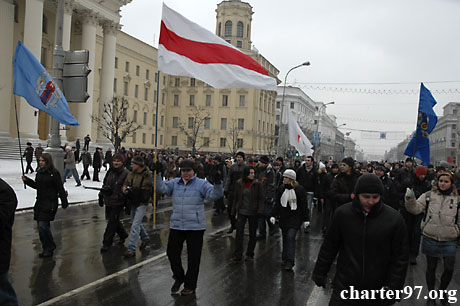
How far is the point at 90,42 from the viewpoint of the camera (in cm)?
3862

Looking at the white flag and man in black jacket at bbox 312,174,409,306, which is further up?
the white flag

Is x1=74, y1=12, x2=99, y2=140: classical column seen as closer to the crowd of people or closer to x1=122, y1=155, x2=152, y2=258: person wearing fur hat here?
the crowd of people

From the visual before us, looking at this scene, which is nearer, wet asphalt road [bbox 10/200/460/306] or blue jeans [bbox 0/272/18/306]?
blue jeans [bbox 0/272/18/306]

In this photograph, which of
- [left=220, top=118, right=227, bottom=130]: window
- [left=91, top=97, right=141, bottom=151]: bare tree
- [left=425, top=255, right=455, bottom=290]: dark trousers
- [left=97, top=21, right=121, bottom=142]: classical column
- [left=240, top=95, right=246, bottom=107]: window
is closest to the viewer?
[left=425, top=255, right=455, bottom=290]: dark trousers

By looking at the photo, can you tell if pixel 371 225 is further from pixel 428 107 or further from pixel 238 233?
pixel 428 107

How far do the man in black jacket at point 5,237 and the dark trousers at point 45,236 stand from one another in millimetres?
3793

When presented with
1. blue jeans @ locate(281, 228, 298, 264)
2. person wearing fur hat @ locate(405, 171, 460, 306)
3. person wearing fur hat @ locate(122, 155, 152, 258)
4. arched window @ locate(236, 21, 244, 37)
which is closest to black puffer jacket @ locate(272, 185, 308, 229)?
blue jeans @ locate(281, 228, 298, 264)

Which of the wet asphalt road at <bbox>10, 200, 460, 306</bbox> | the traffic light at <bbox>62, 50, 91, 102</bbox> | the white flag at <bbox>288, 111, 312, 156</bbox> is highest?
the traffic light at <bbox>62, 50, 91, 102</bbox>

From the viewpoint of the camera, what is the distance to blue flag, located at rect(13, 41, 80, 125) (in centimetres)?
904

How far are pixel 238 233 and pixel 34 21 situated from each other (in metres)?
31.1

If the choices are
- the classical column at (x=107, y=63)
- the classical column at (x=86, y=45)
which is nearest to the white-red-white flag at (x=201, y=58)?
the classical column at (x=86, y=45)

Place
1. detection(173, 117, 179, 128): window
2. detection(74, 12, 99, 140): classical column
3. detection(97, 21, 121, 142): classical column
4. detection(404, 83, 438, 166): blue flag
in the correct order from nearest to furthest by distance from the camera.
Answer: detection(404, 83, 438, 166): blue flag, detection(74, 12, 99, 140): classical column, detection(97, 21, 121, 142): classical column, detection(173, 117, 179, 128): window

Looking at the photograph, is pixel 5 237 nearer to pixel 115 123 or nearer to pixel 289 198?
pixel 289 198

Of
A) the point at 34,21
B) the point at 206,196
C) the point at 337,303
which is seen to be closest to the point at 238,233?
the point at 206,196
